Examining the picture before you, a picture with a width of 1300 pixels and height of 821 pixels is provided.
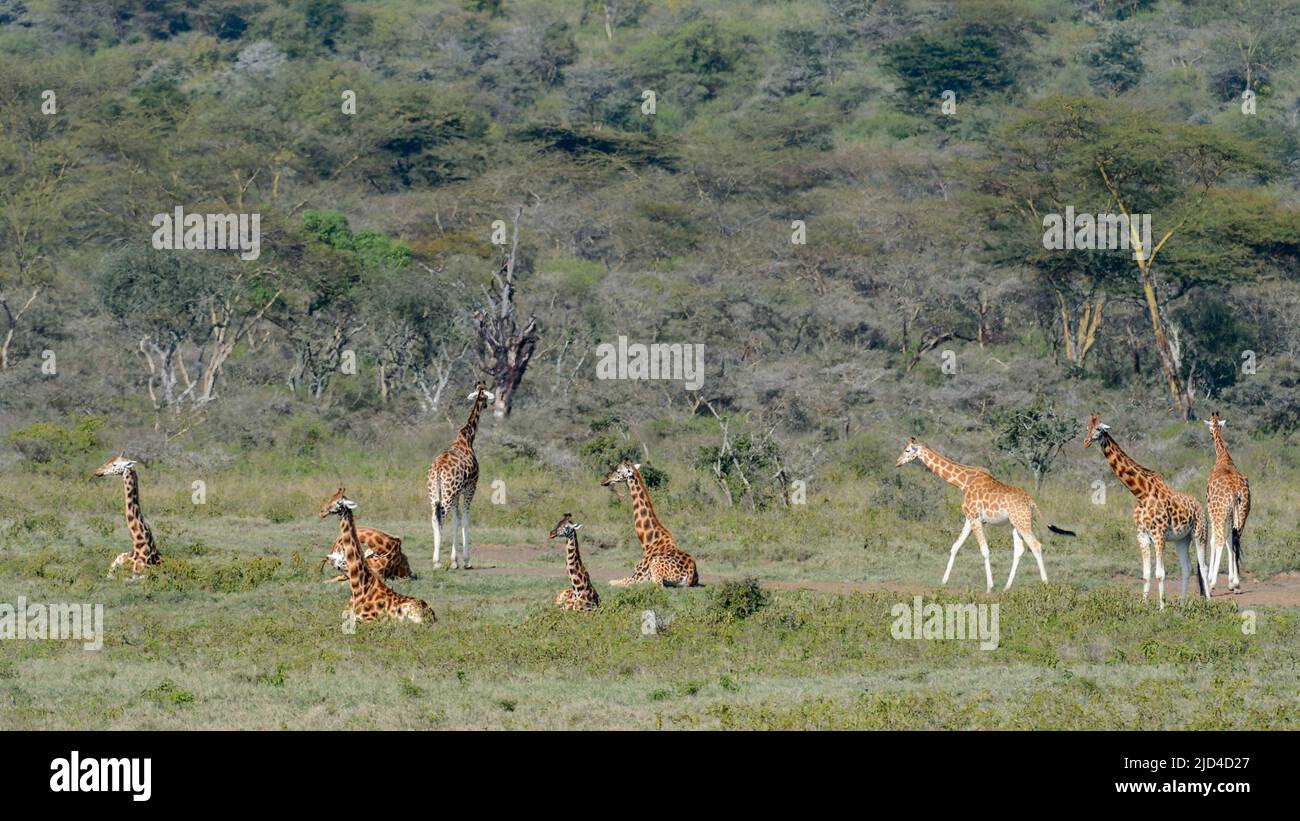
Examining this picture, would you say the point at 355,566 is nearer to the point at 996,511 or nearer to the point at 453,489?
the point at 453,489

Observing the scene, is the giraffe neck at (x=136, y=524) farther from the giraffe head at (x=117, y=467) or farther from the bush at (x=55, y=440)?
the bush at (x=55, y=440)

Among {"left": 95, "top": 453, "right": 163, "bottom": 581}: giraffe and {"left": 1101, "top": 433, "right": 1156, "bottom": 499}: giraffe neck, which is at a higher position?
{"left": 1101, "top": 433, "right": 1156, "bottom": 499}: giraffe neck

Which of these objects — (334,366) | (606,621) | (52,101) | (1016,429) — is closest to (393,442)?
(334,366)

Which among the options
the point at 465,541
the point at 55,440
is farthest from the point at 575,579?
the point at 55,440

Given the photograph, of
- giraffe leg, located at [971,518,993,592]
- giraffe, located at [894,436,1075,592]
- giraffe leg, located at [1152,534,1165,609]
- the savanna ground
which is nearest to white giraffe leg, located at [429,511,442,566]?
the savanna ground

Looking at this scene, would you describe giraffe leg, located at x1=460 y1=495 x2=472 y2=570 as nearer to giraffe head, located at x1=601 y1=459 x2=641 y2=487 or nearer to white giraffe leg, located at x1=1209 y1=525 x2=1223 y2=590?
giraffe head, located at x1=601 y1=459 x2=641 y2=487

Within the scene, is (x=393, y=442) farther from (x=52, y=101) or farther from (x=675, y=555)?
(x=52, y=101)

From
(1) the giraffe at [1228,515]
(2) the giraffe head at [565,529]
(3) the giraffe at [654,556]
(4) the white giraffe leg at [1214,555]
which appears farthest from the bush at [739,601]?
(1) the giraffe at [1228,515]
